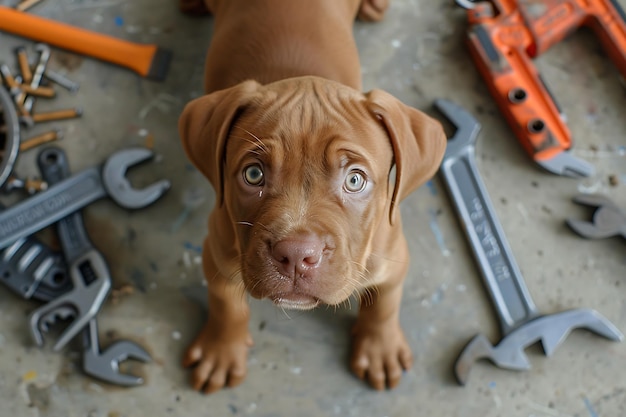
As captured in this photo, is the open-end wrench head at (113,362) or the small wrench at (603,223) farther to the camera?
the small wrench at (603,223)

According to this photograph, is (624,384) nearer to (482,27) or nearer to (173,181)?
(482,27)

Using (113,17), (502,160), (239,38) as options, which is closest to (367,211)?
(239,38)

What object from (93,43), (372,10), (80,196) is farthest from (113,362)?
(372,10)

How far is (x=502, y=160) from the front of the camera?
2992 mm

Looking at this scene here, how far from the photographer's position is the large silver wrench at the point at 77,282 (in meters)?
2.64

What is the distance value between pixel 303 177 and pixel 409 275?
1.18 meters

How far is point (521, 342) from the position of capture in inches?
106

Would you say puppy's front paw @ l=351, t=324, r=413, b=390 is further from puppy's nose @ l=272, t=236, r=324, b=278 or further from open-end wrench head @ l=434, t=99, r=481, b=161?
puppy's nose @ l=272, t=236, r=324, b=278

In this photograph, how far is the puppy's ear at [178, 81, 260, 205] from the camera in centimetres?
191

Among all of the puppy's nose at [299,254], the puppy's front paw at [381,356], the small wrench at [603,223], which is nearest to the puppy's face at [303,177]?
the puppy's nose at [299,254]

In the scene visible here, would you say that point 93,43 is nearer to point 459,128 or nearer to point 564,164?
point 459,128

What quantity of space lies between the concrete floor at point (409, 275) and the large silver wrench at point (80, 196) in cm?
8

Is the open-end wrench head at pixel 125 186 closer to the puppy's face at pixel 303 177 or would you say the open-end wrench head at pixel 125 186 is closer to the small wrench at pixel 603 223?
the puppy's face at pixel 303 177

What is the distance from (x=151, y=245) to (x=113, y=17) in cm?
113
